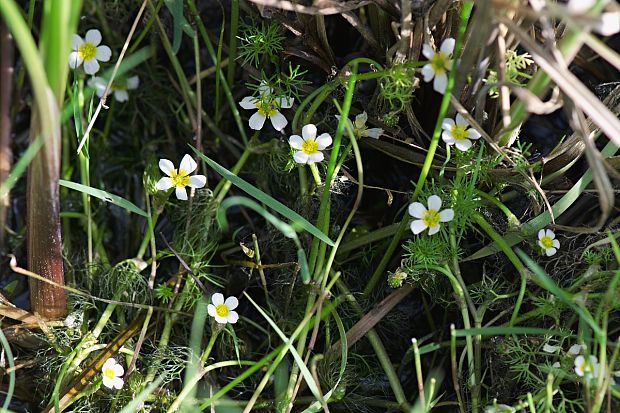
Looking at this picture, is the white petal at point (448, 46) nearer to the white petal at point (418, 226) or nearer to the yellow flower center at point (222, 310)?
the white petal at point (418, 226)

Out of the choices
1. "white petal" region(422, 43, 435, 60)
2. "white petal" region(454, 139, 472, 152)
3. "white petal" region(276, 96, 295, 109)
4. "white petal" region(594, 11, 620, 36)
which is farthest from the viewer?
"white petal" region(276, 96, 295, 109)

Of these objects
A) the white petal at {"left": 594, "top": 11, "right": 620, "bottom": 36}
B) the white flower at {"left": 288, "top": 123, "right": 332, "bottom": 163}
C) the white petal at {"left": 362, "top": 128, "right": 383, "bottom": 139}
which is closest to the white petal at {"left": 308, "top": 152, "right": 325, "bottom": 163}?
the white flower at {"left": 288, "top": 123, "right": 332, "bottom": 163}

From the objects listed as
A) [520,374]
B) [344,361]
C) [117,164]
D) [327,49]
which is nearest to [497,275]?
[520,374]

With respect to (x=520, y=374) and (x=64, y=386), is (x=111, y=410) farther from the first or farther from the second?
(x=520, y=374)

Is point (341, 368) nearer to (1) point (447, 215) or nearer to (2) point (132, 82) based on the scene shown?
(1) point (447, 215)

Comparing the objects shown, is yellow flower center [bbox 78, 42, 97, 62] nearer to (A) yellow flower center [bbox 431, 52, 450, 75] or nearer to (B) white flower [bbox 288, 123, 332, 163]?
(B) white flower [bbox 288, 123, 332, 163]
